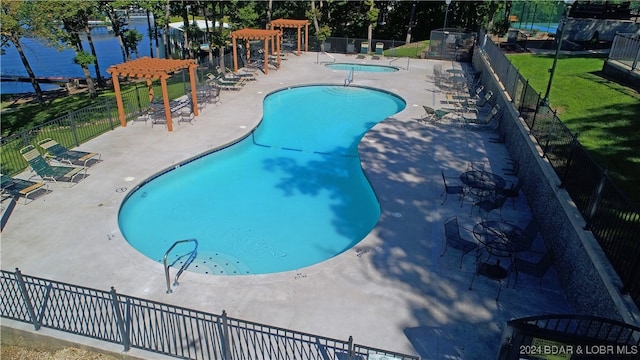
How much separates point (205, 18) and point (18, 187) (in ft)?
66.6

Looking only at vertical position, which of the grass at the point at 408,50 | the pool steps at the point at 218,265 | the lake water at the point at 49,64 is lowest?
the lake water at the point at 49,64

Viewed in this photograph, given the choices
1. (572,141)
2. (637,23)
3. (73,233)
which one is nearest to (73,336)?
(73,233)

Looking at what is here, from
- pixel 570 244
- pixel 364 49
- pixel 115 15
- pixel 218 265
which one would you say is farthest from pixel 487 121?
pixel 115 15

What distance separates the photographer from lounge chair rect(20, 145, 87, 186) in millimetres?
10695

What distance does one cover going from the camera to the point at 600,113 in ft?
42.4

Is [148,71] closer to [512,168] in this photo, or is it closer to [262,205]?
[262,205]

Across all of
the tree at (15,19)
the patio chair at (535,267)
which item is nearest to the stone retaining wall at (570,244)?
the patio chair at (535,267)

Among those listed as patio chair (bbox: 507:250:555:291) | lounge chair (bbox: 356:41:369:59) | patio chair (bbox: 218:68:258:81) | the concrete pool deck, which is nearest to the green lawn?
the concrete pool deck

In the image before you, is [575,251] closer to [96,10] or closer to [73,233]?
[73,233]

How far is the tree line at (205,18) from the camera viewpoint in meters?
17.4

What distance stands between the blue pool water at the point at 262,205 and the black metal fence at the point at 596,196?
4.44m

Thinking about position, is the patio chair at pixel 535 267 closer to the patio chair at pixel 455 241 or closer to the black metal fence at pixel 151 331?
the patio chair at pixel 455 241

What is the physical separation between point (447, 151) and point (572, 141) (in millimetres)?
5356

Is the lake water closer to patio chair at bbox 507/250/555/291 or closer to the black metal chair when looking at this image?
the black metal chair
